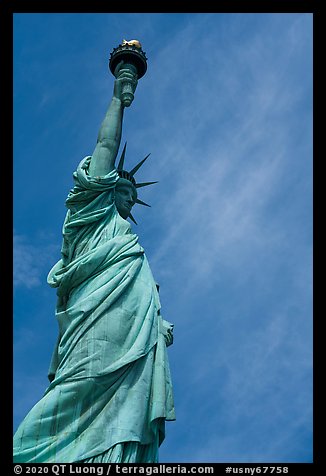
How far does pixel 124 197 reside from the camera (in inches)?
1237

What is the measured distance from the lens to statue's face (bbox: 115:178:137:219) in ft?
103

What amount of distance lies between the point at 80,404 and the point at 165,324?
376 centimetres

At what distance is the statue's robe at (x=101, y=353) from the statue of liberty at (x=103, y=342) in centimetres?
2

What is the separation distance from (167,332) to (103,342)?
2207 millimetres

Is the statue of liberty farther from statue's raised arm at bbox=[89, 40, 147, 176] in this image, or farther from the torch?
the torch

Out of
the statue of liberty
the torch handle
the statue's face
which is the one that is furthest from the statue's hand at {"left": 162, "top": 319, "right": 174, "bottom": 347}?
the torch handle

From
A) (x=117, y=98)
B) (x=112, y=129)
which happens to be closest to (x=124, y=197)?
(x=112, y=129)

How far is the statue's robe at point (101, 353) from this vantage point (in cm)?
2517

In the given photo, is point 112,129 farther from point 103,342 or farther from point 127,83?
point 103,342

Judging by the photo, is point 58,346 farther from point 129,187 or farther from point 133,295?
point 129,187

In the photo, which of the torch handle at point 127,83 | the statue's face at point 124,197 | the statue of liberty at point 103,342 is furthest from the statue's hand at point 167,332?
the torch handle at point 127,83
